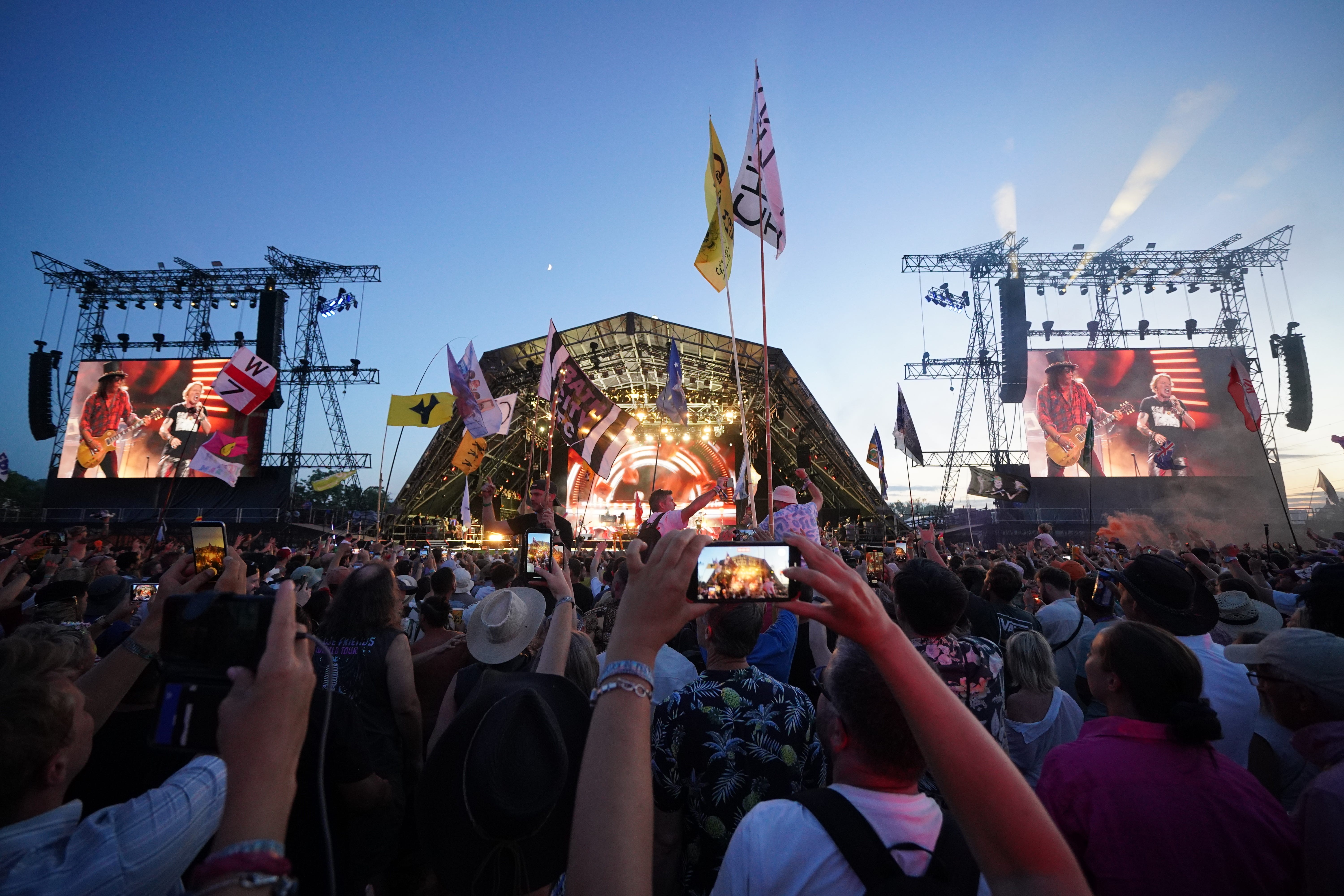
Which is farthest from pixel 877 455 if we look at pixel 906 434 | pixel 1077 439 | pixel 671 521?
pixel 1077 439

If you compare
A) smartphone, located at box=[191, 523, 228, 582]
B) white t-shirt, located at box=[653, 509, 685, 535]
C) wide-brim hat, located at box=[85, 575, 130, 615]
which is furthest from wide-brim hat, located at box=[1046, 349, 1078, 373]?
wide-brim hat, located at box=[85, 575, 130, 615]

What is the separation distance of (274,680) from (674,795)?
1.36m

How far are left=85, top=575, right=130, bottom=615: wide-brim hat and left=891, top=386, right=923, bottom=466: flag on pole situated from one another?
12043 mm

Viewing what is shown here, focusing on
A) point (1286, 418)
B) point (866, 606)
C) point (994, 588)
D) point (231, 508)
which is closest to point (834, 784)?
point (866, 606)

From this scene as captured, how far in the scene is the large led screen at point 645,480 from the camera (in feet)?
83.6

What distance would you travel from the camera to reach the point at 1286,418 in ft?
86.2

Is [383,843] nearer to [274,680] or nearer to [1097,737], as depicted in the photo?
[274,680]

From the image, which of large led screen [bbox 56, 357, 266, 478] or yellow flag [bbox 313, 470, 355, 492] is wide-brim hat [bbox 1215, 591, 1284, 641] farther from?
large led screen [bbox 56, 357, 266, 478]

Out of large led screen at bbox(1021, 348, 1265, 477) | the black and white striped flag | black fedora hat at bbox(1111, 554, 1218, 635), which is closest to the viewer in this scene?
black fedora hat at bbox(1111, 554, 1218, 635)

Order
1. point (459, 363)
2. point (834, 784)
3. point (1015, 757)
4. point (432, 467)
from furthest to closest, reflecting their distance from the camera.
Answer: point (432, 467)
point (459, 363)
point (1015, 757)
point (834, 784)

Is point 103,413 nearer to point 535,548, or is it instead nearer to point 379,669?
point 535,548

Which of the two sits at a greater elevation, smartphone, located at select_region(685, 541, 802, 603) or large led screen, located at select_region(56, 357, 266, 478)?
large led screen, located at select_region(56, 357, 266, 478)

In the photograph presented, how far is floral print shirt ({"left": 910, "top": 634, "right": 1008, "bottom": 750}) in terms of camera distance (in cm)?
232

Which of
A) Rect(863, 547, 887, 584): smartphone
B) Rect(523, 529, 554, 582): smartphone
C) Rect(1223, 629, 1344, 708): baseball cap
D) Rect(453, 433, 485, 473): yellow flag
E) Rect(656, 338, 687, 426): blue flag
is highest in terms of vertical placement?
Rect(656, 338, 687, 426): blue flag
